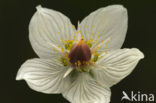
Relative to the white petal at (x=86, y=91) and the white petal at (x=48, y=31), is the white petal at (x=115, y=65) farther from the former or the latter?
the white petal at (x=48, y=31)

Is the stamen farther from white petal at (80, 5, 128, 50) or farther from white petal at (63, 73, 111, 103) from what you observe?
white petal at (80, 5, 128, 50)

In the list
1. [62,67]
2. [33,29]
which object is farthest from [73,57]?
A: [33,29]

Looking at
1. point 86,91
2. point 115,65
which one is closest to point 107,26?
point 115,65

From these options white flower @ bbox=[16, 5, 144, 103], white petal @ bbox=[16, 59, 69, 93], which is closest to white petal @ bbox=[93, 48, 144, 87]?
white flower @ bbox=[16, 5, 144, 103]

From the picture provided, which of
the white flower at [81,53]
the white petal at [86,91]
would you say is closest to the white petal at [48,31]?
the white flower at [81,53]

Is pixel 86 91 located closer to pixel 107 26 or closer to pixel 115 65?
pixel 115 65

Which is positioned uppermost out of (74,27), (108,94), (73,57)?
(74,27)

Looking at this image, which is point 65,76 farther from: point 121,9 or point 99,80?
point 121,9
